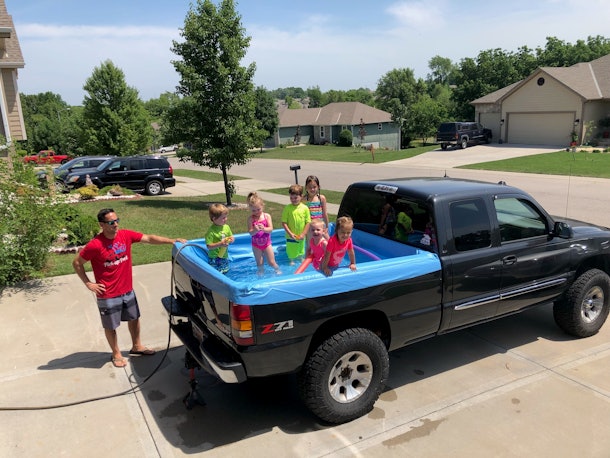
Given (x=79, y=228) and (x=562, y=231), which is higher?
(x=562, y=231)

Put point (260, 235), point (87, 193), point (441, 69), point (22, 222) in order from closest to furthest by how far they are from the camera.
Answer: point (260, 235) → point (22, 222) → point (87, 193) → point (441, 69)

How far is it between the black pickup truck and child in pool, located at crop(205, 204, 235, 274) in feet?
0.56

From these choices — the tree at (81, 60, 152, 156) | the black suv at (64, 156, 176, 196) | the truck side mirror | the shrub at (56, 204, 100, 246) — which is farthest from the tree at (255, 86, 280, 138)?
the truck side mirror

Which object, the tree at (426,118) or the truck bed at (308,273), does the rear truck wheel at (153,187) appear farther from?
the tree at (426,118)

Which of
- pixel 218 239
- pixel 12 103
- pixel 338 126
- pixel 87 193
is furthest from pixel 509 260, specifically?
pixel 338 126

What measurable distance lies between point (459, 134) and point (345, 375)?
112ft

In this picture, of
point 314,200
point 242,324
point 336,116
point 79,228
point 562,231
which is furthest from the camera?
point 336,116

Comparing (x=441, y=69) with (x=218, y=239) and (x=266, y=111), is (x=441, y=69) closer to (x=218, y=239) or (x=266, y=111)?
(x=266, y=111)

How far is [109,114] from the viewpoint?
991 inches

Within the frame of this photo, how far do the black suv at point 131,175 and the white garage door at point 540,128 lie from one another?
27.9m

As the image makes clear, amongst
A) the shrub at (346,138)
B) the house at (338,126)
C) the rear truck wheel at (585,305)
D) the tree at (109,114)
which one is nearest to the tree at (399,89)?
the house at (338,126)

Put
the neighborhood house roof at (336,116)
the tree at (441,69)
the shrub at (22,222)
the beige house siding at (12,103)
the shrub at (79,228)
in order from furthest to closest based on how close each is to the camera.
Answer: the tree at (441,69) < the neighborhood house roof at (336,116) < the beige house siding at (12,103) < the shrub at (79,228) < the shrub at (22,222)

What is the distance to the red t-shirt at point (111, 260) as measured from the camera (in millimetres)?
4566

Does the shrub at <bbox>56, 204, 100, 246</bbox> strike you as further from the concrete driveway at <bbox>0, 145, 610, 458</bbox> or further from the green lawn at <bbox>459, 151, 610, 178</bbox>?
the green lawn at <bbox>459, 151, 610, 178</bbox>
